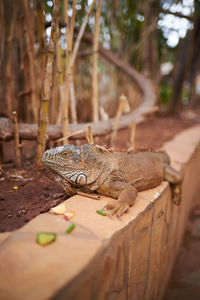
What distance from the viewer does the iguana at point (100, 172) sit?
194 centimetres

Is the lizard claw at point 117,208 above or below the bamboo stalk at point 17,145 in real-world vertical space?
below

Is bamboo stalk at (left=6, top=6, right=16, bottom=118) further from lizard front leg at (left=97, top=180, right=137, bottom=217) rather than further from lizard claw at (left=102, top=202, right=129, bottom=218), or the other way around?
lizard claw at (left=102, top=202, right=129, bottom=218)

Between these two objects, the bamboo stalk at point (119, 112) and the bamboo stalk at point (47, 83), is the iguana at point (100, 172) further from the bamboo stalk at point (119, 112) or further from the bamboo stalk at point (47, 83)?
the bamboo stalk at point (119, 112)

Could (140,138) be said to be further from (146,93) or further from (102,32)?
(102,32)

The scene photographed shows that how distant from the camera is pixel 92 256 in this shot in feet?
4.27

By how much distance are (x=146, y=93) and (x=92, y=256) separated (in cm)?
380

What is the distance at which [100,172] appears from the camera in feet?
6.81

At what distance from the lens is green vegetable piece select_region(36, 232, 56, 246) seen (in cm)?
139

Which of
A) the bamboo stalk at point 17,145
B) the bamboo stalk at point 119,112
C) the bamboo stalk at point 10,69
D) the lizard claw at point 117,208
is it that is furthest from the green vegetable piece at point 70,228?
the bamboo stalk at point 119,112

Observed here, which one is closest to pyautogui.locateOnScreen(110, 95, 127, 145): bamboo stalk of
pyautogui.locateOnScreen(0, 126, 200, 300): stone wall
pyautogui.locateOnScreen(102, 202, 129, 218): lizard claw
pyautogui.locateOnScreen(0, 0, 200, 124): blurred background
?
pyautogui.locateOnScreen(0, 0, 200, 124): blurred background

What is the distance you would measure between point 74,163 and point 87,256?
31.6 inches

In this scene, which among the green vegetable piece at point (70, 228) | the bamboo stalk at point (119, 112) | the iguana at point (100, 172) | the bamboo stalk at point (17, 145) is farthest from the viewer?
the bamboo stalk at point (119, 112)

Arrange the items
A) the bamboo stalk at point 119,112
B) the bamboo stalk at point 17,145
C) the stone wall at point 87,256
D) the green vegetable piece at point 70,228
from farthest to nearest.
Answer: the bamboo stalk at point 119,112, the bamboo stalk at point 17,145, the green vegetable piece at point 70,228, the stone wall at point 87,256

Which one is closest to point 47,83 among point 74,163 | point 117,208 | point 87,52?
point 74,163
